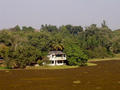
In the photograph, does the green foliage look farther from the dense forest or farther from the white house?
the white house

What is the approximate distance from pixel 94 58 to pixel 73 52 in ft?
115

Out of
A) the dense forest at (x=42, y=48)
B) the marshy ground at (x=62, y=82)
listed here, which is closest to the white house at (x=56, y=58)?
the dense forest at (x=42, y=48)

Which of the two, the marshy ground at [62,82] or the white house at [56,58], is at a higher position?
the white house at [56,58]

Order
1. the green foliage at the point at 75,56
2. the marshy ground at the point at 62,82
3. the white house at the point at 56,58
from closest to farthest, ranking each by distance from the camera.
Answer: the marshy ground at the point at 62,82 → the green foliage at the point at 75,56 → the white house at the point at 56,58

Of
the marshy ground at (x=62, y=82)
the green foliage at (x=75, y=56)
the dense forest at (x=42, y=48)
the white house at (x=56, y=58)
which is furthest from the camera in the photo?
the white house at (x=56, y=58)

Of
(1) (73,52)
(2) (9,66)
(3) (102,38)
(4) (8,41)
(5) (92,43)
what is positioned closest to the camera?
(2) (9,66)

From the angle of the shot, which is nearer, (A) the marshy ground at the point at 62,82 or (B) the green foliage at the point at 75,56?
(A) the marshy ground at the point at 62,82

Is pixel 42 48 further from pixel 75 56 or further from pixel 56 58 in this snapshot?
pixel 75 56

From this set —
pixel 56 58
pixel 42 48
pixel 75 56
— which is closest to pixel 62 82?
pixel 75 56

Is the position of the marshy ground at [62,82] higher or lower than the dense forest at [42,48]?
lower

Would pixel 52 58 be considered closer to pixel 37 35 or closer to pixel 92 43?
pixel 37 35

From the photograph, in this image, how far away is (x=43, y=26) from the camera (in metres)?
157

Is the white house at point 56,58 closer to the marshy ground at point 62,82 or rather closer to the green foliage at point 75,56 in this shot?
the green foliage at point 75,56

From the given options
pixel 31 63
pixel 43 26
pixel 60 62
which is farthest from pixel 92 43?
pixel 43 26
